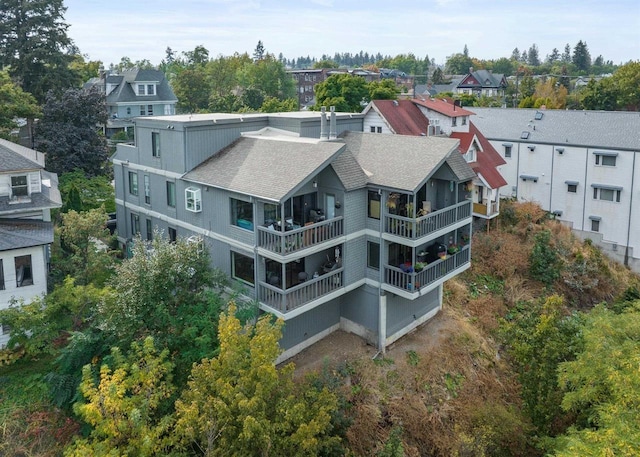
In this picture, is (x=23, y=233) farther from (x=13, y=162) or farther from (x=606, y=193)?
(x=606, y=193)

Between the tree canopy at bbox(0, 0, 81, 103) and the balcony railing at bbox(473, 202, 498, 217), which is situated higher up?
the tree canopy at bbox(0, 0, 81, 103)

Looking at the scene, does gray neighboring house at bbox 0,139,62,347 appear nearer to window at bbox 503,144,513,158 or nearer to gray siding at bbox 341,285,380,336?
gray siding at bbox 341,285,380,336

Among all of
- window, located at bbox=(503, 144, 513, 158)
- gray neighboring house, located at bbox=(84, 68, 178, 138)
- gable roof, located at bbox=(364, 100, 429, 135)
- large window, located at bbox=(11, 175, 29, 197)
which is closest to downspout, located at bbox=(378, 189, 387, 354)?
large window, located at bbox=(11, 175, 29, 197)

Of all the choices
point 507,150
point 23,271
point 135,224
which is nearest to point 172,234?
point 135,224

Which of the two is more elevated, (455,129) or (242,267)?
(455,129)

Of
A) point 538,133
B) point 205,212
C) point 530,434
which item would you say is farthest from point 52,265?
point 538,133

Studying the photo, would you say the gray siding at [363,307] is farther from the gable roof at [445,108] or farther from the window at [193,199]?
the gable roof at [445,108]

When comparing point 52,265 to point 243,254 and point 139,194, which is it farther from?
point 243,254
